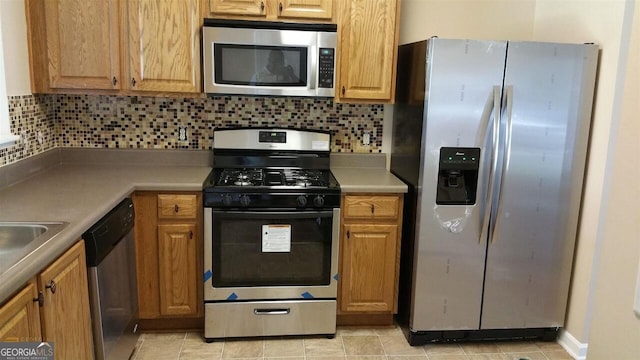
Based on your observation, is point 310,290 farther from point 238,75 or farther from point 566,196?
point 566,196

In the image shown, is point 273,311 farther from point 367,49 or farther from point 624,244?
point 624,244

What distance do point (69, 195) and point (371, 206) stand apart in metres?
1.54

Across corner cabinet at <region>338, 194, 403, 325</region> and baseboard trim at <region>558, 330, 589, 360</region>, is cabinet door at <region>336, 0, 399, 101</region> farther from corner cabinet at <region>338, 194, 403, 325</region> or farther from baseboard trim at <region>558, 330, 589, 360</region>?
baseboard trim at <region>558, 330, 589, 360</region>

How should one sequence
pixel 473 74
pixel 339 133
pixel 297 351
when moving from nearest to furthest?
1. pixel 473 74
2. pixel 297 351
3. pixel 339 133

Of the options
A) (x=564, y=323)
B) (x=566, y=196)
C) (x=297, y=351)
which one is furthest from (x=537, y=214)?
(x=297, y=351)

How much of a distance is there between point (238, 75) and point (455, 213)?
142 cm

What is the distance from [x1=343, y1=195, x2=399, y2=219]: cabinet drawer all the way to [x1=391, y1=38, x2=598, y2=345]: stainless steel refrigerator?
110mm

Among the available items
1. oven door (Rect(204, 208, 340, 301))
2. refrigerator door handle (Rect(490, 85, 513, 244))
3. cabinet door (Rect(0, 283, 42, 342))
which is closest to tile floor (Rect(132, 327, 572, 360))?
oven door (Rect(204, 208, 340, 301))

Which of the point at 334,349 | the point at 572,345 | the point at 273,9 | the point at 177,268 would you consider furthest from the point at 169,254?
the point at 572,345

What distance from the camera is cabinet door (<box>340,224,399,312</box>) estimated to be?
2857 mm

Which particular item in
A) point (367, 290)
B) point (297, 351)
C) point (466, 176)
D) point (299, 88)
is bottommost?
point (297, 351)

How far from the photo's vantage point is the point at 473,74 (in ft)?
8.52

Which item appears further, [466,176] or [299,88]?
[299,88]

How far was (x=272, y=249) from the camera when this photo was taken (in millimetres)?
Answer: 2764
